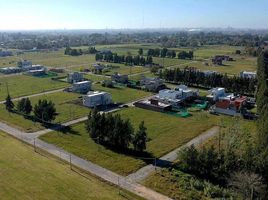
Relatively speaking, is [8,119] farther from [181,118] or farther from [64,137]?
[181,118]

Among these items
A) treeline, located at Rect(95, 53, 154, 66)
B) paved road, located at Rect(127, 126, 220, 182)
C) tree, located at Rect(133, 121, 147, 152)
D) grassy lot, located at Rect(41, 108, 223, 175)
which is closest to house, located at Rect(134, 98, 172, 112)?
grassy lot, located at Rect(41, 108, 223, 175)

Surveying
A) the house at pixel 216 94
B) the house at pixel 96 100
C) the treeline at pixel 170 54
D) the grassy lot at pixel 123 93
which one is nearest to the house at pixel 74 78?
the grassy lot at pixel 123 93

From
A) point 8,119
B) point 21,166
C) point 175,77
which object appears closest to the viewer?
point 21,166

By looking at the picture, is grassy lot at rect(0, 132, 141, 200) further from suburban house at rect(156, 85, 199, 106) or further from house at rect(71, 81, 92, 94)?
house at rect(71, 81, 92, 94)

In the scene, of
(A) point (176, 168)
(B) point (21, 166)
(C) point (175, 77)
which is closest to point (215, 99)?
(C) point (175, 77)

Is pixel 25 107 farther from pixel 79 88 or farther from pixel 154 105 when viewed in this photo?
pixel 154 105

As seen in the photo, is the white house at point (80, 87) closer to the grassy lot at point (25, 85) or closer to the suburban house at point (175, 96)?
the grassy lot at point (25, 85)
